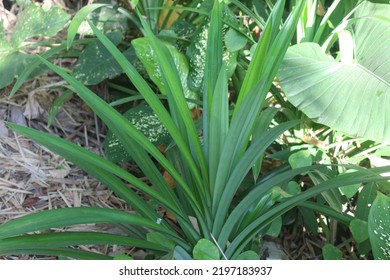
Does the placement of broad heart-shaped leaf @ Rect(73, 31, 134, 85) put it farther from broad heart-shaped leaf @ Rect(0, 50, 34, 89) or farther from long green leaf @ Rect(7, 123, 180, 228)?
long green leaf @ Rect(7, 123, 180, 228)

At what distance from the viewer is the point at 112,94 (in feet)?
5.46

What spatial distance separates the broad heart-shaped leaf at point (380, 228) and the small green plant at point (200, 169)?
0.07m

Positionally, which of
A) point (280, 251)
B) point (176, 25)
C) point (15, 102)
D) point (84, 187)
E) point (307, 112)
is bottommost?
point (280, 251)

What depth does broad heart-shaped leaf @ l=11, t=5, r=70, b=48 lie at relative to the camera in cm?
155

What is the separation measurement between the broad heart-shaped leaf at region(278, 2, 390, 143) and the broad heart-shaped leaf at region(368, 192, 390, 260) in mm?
129

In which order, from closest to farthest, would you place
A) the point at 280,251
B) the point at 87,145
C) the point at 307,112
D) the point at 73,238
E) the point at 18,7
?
the point at 73,238 → the point at 307,112 → the point at 280,251 → the point at 87,145 → the point at 18,7

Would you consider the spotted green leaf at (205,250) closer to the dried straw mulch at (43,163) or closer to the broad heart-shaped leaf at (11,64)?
the dried straw mulch at (43,163)

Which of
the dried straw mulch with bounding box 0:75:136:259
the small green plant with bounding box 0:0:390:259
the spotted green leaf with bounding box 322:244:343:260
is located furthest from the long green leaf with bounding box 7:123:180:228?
the spotted green leaf with bounding box 322:244:343:260

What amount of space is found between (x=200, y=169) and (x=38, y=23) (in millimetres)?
696

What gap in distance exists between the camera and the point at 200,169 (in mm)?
1168

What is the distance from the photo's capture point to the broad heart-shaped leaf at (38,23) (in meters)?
1.55
